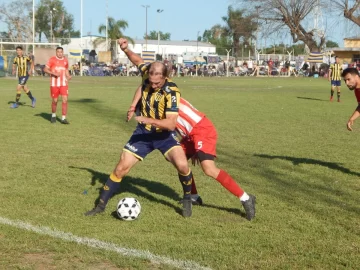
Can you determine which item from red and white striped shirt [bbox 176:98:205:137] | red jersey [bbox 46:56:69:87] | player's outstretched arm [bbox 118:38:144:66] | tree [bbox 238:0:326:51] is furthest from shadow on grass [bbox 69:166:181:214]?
tree [bbox 238:0:326:51]

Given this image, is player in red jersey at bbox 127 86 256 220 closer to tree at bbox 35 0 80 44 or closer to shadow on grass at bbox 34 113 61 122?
shadow on grass at bbox 34 113 61 122

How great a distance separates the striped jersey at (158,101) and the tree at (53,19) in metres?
88.1

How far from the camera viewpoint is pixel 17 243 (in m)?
5.50

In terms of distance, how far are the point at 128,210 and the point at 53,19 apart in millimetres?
92371

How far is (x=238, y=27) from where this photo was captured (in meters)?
82.1

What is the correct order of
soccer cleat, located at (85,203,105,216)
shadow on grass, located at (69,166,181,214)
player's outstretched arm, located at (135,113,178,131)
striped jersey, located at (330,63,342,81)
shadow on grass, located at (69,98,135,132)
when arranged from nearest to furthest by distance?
player's outstretched arm, located at (135,113,178,131), soccer cleat, located at (85,203,105,216), shadow on grass, located at (69,166,181,214), shadow on grass, located at (69,98,135,132), striped jersey, located at (330,63,342,81)

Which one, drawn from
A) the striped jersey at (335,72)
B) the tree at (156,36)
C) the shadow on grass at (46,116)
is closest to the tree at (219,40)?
the tree at (156,36)

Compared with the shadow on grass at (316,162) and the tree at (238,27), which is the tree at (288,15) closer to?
the tree at (238,27)

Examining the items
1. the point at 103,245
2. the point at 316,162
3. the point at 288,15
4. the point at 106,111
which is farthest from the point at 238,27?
the point at 103,245

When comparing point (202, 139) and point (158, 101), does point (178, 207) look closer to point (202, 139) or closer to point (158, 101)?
point (202, 139)

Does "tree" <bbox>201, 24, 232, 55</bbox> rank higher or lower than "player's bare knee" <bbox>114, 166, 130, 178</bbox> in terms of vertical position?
higher

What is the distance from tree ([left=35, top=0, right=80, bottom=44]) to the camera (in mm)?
92812

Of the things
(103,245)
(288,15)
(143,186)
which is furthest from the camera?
(288,15)

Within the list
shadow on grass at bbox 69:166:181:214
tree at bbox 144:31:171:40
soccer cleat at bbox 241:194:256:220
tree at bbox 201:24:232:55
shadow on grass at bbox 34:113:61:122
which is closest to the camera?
soccer cleat at bbox 241:194:256:220
